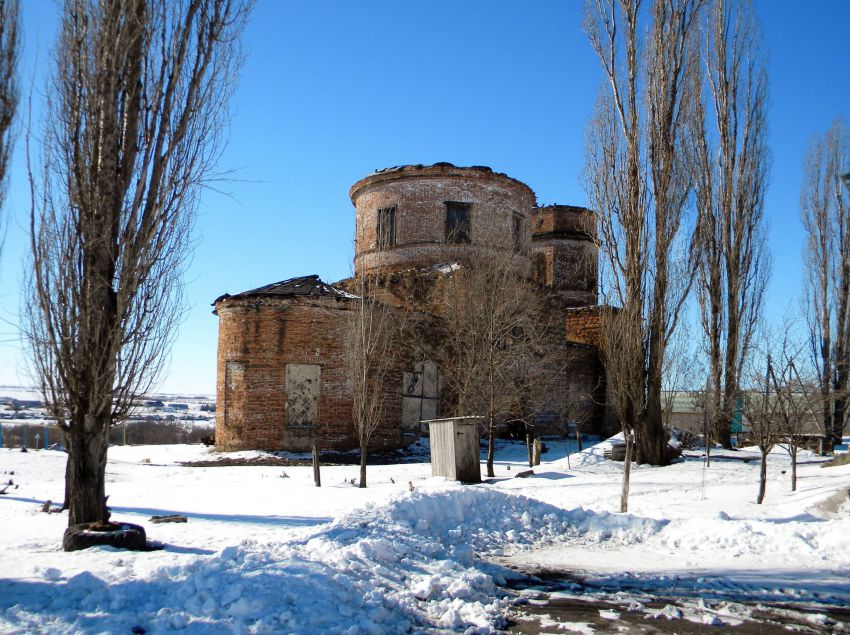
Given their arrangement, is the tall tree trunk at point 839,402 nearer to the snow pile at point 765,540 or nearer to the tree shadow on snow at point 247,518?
the snow pile at point 765,540

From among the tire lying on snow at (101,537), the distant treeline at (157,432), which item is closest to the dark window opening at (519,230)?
the distant treeline at (157,432)

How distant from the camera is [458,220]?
85.6 ft

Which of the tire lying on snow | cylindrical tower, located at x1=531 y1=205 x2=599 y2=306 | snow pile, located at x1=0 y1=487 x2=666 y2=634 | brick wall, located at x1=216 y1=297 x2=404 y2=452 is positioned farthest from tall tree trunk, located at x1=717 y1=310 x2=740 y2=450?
the tire lying on snow

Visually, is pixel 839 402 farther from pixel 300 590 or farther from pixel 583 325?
pixel 300 590

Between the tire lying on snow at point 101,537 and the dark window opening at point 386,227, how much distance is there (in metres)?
19.9

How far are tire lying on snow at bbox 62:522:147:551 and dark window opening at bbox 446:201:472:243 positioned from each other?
19.6m

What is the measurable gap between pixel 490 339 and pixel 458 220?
1013cm

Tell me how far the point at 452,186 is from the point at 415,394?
28.9 feet

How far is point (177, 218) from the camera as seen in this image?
8195 millimetres

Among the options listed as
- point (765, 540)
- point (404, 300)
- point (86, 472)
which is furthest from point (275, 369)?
point (765, 540)

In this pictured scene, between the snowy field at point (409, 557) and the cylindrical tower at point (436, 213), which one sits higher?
the cylindrical tower at point (436, 213)

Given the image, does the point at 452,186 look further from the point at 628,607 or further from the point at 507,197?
the point at 628,607

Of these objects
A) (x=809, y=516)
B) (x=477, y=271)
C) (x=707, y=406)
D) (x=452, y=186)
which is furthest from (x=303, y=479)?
(x=452, y=186)

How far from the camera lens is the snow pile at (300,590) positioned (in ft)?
15.6
